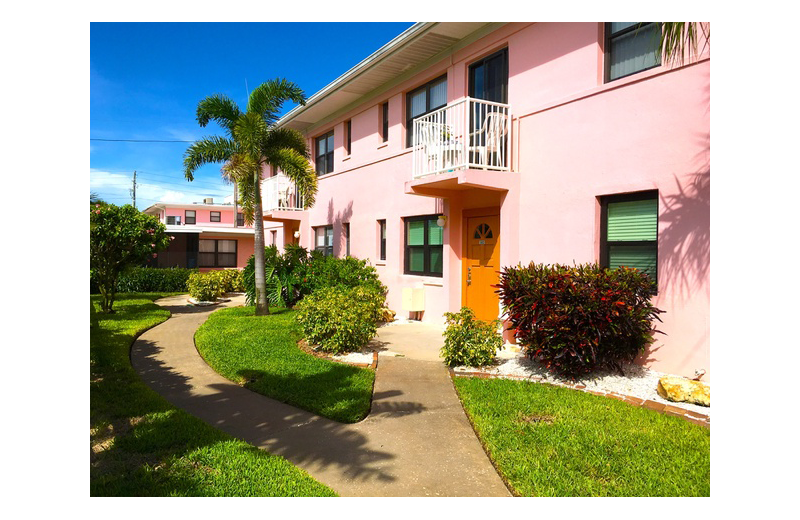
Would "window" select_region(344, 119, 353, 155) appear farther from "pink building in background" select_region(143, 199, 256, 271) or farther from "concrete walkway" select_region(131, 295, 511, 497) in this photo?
"pink building in background" select_region(143, 199, 256, 271)

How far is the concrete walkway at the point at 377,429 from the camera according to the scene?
3.81 m

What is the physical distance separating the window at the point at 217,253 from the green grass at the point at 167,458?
83.7 feet

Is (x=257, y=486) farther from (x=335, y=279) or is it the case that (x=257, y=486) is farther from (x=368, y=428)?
(x=335, y=279)

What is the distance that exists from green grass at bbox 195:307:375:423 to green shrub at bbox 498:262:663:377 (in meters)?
2.31

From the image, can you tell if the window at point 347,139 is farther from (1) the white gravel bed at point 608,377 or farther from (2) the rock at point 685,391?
(2) the rock at point 685,391

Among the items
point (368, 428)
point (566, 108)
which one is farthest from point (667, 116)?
point (368, 428)

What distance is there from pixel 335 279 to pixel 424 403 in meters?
7.62

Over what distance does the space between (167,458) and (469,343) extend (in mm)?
4375

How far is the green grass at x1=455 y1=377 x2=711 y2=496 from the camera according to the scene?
362cm

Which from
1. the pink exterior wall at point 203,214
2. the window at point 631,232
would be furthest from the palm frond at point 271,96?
the pink exterior wall at point 203,214

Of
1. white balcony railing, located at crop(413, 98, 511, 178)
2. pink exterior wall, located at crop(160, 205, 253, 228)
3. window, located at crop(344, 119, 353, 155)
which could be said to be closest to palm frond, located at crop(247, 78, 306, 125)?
window, located at crop(344, 119, 353, 155)

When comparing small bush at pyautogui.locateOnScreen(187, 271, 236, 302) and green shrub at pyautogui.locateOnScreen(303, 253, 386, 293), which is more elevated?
green shrub at pyautogui.locateOnScreen(303, 253, 386, 293)

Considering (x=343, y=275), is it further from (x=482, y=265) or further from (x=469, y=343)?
(x=469, y=343)
